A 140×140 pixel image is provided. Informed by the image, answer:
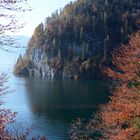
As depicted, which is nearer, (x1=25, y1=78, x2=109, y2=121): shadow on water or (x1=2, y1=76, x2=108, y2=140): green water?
(x1=2, y1=76, x2=108, y2=140): green water

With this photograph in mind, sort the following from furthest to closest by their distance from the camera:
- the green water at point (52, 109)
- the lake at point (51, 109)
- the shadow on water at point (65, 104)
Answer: the shadow on water at point (65, 104), the green water at point (52, 109), the lake at point (51, 109)

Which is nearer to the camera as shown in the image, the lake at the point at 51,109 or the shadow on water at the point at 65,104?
the lake at the point at 51,109

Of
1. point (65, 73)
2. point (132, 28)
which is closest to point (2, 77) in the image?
point (65, 73)

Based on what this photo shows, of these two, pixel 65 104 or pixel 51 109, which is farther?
pixel 65 104

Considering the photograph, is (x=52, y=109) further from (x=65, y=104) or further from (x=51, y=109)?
(x=65, y=104)

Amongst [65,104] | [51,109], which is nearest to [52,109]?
[51,109]

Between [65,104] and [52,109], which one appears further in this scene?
[65,104]

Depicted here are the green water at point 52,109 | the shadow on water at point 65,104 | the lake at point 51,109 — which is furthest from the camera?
the shadow on water at point 65,104

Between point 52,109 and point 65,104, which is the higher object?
point 65,104

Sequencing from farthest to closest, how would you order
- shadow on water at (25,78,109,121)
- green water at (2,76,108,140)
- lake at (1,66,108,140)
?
shadow on water at (25,78,109,121) < green water at (2,76,108,140) < lake at (1,66,108,140)

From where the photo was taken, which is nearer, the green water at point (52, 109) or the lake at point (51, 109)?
the lake at point (51, 109)

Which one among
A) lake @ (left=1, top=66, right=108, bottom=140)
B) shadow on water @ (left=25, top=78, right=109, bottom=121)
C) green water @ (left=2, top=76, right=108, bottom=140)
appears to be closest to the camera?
lake @ (left=1, top=66, right=108, bottom=140)

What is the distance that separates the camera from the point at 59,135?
49.6 m

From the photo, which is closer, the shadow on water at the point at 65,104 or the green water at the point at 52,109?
the green water at the point at 52,109
